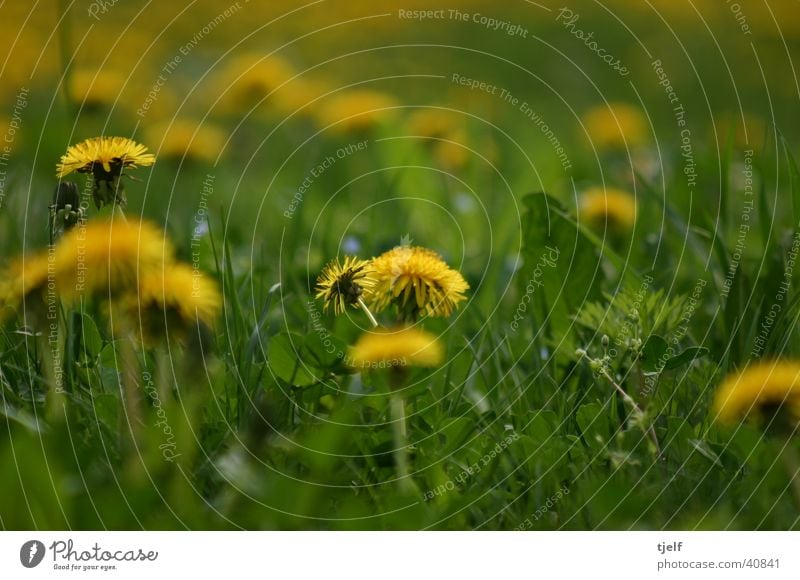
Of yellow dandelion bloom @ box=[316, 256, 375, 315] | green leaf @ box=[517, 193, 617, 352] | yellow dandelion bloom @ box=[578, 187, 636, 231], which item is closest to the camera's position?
yellow dandelion bloom @ box=[316, 256, 375, 315]

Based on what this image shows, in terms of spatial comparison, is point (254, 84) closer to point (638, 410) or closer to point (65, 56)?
point (65, 56)

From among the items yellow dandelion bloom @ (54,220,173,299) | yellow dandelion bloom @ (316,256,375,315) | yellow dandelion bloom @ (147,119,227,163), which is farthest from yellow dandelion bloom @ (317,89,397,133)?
yellow dandelion bloom @ (54,220,173,299)

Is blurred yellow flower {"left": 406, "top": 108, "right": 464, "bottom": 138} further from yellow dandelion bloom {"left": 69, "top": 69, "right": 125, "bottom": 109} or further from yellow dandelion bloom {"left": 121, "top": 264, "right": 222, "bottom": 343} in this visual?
yellow dandelion bloom {"left": 121, "top": 264, "right": 222, "bottom": 343}

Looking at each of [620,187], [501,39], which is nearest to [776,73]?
[620,187]

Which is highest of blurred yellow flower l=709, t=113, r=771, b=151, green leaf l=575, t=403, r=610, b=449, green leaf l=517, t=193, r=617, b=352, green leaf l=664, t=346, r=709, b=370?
blurred yellow flower l=709, t=113, r=771, b=151

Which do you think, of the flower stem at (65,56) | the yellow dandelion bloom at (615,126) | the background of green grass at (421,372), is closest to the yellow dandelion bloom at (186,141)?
the background of green grass at (421,372)

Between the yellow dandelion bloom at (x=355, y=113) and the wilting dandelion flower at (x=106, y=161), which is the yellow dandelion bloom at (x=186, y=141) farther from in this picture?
the wilting dandelion flower at (x=106, y=161)
